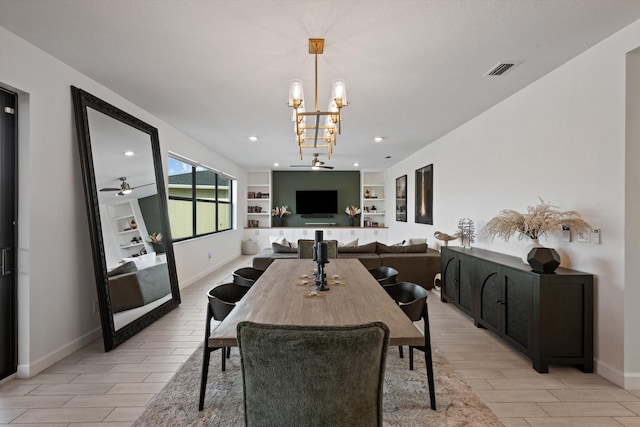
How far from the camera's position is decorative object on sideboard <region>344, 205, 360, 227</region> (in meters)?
10.5

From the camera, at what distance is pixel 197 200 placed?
6.89 metres

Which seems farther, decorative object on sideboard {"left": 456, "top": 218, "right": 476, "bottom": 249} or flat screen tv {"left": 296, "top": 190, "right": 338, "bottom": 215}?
flat screen tv {"left": 296, "top": 190, "right": 338, "bottom": 215}

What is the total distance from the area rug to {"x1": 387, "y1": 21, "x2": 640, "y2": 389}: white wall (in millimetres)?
1226

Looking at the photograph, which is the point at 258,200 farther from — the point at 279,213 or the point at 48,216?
the point at 48,216

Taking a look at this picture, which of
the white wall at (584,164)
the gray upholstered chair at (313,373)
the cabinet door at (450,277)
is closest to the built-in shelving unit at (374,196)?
the cabinet door at (450,277)

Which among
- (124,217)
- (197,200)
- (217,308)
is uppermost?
(197,200)

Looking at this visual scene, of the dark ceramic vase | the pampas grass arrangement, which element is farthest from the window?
the dark ceramic vase

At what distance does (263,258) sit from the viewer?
5227mm

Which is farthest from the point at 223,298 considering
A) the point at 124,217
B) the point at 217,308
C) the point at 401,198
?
the point at 401,198

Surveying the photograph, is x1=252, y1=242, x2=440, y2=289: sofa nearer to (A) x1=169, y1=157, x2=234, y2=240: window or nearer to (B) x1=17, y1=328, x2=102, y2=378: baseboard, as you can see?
(A) x1=169, y1=157, x2=234, y2=240: window

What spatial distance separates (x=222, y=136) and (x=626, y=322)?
550cm

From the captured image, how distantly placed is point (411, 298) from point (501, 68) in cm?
221

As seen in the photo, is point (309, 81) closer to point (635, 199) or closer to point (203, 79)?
point (203, 79)

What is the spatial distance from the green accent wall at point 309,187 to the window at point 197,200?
1.85m
